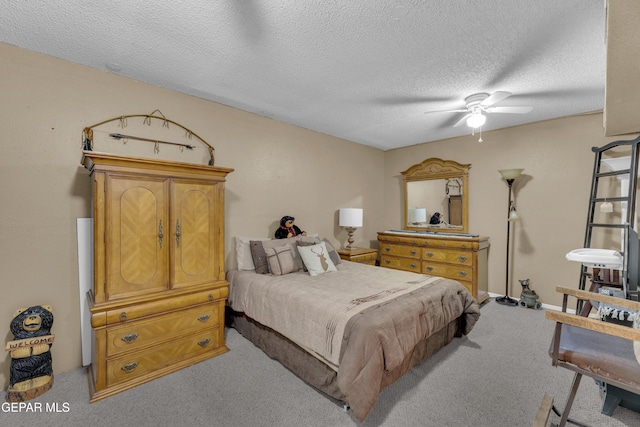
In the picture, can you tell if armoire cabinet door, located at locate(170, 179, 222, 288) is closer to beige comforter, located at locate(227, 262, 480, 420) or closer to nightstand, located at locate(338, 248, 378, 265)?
beige comforter, located at locate(227, 262, 480, 420)

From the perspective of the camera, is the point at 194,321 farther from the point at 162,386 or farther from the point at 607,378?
the point at 607,378

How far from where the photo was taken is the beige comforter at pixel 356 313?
170 cm

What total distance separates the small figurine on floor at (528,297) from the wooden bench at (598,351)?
2353 millimetres

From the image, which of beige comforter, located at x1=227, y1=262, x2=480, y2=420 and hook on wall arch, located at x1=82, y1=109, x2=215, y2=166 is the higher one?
hook on wall arch, located at x1=82, y1=109, x2=215, y2=166

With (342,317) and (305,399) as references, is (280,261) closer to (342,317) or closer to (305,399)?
(342,317)

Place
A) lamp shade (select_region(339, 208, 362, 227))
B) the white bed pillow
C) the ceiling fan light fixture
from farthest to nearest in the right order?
lamp shade (select_region(339, 208, 362, 227)) → the white bed pillow → the ceiling fan light fixture

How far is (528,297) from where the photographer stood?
144 inches

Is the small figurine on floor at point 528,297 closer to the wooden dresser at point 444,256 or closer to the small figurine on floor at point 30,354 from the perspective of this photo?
the wooden dresser at point 444,256

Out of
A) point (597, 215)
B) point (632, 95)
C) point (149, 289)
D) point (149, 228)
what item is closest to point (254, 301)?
point (149, 289)

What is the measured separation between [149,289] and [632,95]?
Answer: 291cm

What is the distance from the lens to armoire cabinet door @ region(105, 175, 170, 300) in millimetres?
2016

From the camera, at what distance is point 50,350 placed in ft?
6.96

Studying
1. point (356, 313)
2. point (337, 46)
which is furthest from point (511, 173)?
point (356, 313)

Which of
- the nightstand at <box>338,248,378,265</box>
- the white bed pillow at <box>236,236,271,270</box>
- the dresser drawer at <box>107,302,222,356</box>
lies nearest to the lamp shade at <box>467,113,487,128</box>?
the nightstand at <box>338,248,378,265</box>
